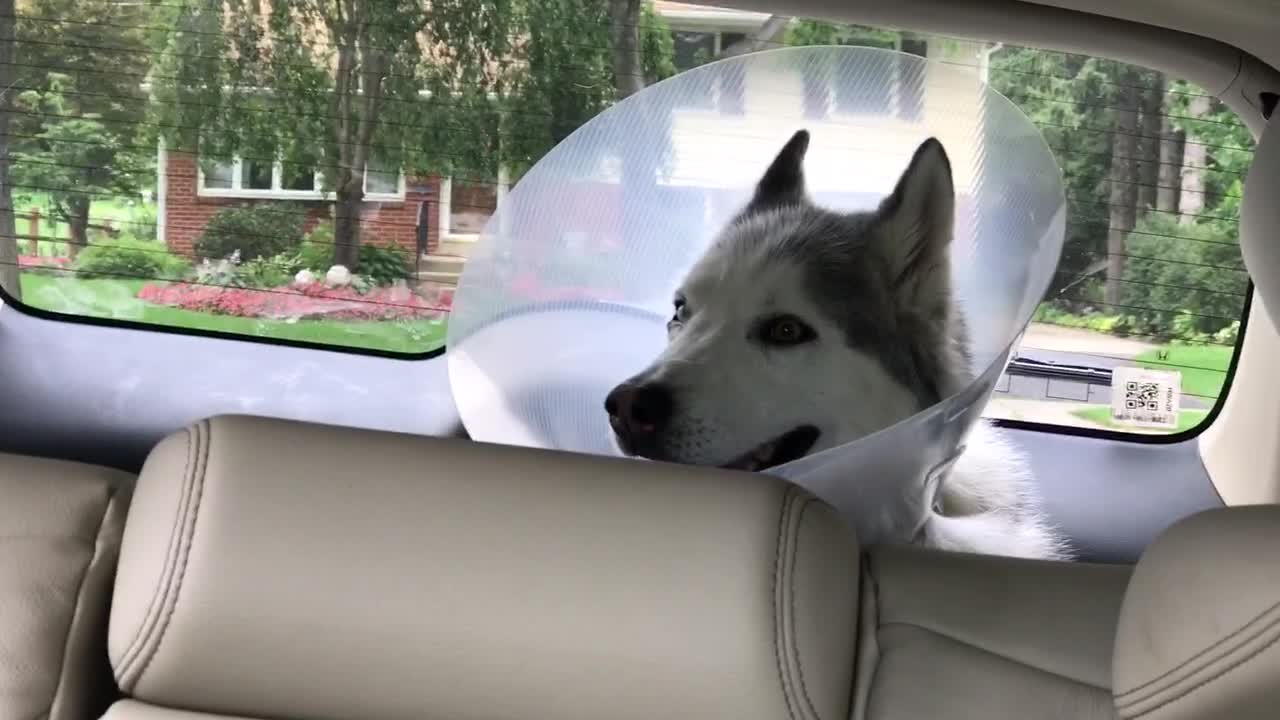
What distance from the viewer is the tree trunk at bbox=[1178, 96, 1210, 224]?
6.02ft

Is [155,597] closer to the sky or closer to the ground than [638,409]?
closer to the ground

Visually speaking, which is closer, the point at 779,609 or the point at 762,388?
the point at 779,609

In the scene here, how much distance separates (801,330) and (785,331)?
0.02 m

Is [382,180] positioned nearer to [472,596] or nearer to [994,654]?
[472,596]

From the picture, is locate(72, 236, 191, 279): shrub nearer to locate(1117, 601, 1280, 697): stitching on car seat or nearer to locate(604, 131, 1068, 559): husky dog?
locate(604, 131, 1068, 559): husky dog

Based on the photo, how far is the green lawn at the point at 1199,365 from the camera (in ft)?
6.30

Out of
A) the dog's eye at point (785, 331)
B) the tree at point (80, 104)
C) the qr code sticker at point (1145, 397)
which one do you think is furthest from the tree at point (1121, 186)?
the tree at point (80, 104)

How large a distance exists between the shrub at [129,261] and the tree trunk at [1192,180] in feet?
4.74

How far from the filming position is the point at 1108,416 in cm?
192

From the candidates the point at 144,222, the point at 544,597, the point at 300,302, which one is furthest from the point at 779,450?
the point at 144,222

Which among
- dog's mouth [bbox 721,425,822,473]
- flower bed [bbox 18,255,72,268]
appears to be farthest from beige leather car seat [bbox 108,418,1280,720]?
flower bed [bbox 18,255,72,268]

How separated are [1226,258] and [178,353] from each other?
61.0 inches

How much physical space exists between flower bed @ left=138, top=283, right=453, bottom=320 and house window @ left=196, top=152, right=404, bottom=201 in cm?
14

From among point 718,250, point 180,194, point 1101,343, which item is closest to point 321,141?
point 180,194
